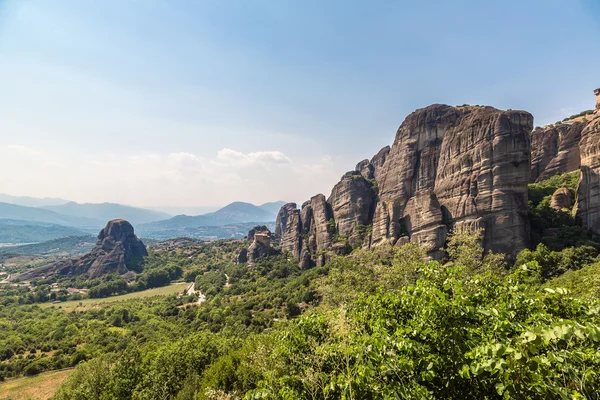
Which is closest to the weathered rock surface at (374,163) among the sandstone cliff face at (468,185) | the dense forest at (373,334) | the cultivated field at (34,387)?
the sandstone cliff face at (468,185)

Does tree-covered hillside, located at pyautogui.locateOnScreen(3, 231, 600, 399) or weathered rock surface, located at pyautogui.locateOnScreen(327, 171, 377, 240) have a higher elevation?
weathered rock surface, located at pyautogui.locateOnScreen(327, 171, 377, 240)

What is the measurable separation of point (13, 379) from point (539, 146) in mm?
112741

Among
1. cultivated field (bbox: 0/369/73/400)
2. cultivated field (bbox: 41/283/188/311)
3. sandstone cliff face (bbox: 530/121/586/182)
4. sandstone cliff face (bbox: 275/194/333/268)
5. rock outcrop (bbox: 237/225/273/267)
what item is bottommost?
cultivated field (bbox: 41/283/188/311)

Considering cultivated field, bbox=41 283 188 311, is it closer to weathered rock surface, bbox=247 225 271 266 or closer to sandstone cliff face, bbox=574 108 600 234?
weathered rock surface, bbox=247 225 271 266

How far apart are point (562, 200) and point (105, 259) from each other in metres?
153

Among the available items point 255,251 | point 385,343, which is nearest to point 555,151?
point 385,343

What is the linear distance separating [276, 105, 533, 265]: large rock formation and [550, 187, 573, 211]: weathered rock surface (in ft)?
32.9

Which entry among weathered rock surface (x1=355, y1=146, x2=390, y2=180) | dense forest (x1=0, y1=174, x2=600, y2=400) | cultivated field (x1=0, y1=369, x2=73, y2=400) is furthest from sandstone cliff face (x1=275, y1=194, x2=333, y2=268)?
cultivated field (x1=0, y1=369, x2=73, y2=400)

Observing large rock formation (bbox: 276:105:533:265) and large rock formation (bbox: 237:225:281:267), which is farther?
large rock formation (bbox: 237:225:281:267)

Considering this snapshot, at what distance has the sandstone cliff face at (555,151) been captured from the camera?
54625mm

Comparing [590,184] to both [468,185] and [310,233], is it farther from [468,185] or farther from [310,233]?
[310,233]

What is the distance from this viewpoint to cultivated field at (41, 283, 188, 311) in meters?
78.8

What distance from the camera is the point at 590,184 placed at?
40.0 meters

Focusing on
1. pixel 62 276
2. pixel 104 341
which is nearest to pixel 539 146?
pixel 104 341
